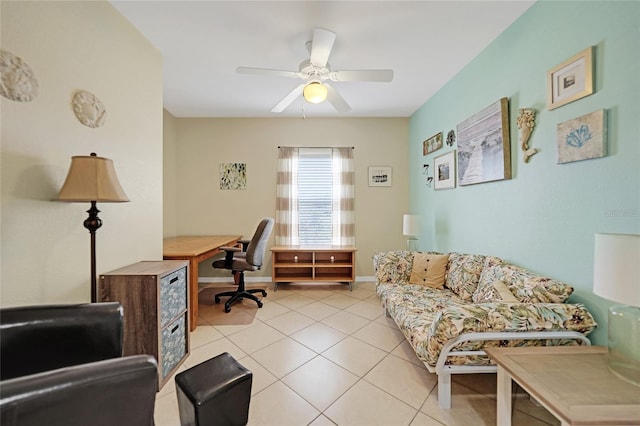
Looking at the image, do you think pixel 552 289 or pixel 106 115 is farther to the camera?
pixel 106 115

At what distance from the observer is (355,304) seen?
10.0 ft

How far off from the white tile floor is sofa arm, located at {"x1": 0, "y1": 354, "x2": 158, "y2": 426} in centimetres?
93

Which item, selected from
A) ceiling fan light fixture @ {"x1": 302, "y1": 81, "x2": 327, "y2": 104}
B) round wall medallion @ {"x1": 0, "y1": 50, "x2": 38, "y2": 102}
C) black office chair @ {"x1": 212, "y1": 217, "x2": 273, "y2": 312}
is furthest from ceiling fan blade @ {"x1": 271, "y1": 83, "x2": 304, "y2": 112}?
round wall medallion @ {"x1": 0, "y1": 50, "x2": 38, "y2": 102}

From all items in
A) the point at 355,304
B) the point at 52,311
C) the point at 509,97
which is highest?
the point at 509,97

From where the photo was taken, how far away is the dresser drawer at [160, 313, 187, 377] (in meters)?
1.67

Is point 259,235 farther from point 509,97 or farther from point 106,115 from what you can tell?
point 509,97

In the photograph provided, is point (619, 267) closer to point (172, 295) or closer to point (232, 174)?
point (172, 295)

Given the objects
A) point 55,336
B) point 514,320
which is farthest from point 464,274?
point 55,336

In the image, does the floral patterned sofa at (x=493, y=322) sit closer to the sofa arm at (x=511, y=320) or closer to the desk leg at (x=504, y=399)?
the sofa arm at (x=511, y=320)

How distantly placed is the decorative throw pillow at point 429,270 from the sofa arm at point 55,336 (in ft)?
8.14

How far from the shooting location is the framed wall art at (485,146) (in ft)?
6.37

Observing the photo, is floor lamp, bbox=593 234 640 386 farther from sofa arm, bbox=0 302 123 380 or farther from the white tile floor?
sofa arm, bbox=0 302 123 380

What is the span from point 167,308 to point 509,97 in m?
3.12

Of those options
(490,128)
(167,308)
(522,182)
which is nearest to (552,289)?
(522,182)
